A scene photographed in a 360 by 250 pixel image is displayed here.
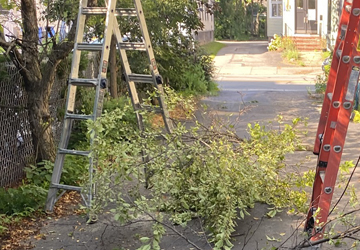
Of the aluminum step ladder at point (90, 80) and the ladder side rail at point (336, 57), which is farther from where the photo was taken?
the aluminum step ladder at point (90, 80)

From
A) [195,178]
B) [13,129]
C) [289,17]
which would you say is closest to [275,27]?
[289,17]

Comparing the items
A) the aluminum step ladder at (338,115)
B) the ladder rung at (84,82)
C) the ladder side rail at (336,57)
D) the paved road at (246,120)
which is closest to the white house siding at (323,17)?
the paved road at (246,120)

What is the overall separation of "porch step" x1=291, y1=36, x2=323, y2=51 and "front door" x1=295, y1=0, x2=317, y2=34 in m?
1.64

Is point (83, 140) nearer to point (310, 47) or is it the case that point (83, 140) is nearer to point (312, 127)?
point (312, 127)

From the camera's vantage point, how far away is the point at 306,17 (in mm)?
33844

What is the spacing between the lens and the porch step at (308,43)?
102 ft

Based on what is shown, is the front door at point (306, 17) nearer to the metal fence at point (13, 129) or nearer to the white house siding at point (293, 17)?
the white house siding at point (293, 17)

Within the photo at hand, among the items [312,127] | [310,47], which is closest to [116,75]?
[312,127]

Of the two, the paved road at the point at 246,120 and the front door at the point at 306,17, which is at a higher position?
the front door at the point at 306,17

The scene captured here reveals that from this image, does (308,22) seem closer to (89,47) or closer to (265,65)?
(265,65)

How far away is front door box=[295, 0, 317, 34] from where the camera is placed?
3379cm

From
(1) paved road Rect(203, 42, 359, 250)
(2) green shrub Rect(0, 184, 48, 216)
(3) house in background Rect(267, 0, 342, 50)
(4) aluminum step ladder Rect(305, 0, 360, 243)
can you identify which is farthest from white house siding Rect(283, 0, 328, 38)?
(4) aluminum step ladder Rect(305, 0, 360, 243)

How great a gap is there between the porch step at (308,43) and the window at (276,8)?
10.0m

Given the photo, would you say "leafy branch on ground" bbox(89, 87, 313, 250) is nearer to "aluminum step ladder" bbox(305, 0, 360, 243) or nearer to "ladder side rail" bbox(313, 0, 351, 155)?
"ladder side rail" bbox(313, 0, 351, 155)
